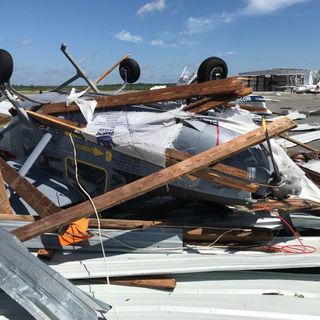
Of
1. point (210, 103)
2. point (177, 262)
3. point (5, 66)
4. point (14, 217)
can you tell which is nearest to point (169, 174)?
point (177, 262)

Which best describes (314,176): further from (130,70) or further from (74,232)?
(130,70)

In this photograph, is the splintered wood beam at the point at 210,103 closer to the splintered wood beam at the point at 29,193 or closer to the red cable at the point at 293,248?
the red cable at the point at 293,248

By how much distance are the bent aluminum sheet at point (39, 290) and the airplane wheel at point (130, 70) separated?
15.6ft

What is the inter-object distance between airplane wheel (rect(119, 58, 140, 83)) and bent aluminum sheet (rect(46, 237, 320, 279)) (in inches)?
164

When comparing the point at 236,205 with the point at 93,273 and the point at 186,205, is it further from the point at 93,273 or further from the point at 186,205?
the point at 93,273

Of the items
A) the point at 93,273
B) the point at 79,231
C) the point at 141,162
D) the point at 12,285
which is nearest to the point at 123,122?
the point at 141,162

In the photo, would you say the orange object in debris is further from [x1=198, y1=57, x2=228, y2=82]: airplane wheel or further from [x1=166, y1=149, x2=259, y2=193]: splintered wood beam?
[x1=198, y1=57, x2=228, y2=82]: airplane wheel

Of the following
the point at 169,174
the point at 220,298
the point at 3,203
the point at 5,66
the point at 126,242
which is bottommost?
the point at 220,298

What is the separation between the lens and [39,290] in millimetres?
3055

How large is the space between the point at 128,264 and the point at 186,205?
Result: 1.41m

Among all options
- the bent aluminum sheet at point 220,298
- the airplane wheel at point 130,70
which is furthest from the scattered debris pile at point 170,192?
the airplane wheel at point 130,70

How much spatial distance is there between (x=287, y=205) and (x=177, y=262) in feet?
3.77

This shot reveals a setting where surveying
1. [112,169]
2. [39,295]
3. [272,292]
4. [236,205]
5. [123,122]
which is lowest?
[272,292]

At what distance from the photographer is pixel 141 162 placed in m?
4.31
